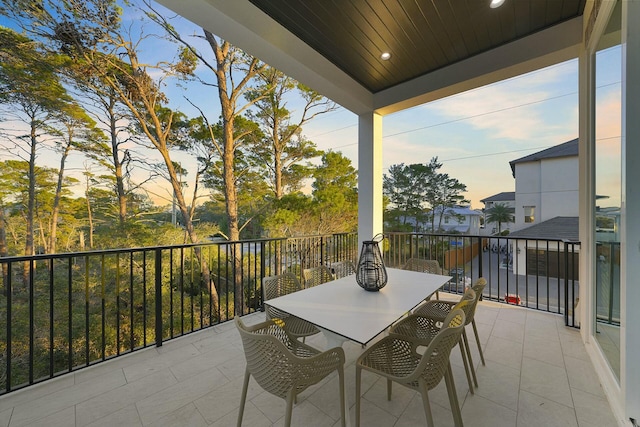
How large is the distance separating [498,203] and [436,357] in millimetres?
12396

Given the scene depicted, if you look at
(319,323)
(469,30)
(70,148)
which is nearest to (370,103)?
(469,30)

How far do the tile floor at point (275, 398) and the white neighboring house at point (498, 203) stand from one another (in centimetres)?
1013

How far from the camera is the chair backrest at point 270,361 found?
109 centimetres

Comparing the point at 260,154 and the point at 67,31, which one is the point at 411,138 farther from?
the point at 67,31

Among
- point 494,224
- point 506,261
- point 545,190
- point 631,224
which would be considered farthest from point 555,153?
point 631,224

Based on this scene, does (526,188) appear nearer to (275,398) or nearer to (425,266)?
(425,266)

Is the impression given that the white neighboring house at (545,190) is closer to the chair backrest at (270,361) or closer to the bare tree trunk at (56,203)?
the chair backrest at (270,361)

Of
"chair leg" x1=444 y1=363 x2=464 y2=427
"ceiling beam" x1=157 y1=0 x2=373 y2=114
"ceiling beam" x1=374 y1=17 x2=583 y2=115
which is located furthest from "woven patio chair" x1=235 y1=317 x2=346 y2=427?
"ceiling beam" x1=374 y1=17 x2=583 y2=115

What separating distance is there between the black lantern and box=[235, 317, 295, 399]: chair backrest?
0.94 m

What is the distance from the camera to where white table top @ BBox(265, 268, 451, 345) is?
1286 millimetres

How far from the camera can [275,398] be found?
5.45ft

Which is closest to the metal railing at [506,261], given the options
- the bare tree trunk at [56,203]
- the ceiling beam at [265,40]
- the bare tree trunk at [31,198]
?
the ceiling beam at [265,40]

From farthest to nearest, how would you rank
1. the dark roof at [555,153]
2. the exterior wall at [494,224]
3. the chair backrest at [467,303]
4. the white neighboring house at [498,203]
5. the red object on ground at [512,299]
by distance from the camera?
the exterior wall at [494,224], the white neighboring house at [498,203], the dark roof at [555,153], the red object on ground at [512,299], the chair backrest at [467,303]

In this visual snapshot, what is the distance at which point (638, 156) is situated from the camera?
4.17ft
